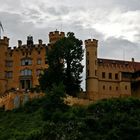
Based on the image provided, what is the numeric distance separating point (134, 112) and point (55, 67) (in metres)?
18.8

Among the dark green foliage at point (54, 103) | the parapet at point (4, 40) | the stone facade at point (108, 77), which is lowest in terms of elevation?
the dark green foliage at point (54, 103)

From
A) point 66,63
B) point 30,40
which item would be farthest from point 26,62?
point 66,63

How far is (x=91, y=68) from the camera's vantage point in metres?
105

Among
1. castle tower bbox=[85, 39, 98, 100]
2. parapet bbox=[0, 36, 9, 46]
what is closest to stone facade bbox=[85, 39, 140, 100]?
castle tower bbox=[85, 39, 98, 100]

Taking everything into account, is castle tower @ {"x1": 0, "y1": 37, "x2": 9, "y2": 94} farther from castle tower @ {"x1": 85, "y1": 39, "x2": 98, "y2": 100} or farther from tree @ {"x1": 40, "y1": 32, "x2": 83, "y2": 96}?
castle tower @ {"x1": 85, "y1": 39, "x2": 98, "y2": 100}

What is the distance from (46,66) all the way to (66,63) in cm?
653

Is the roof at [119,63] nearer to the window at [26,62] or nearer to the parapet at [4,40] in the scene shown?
the window at [26,62]

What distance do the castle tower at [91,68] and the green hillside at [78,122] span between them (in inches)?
616

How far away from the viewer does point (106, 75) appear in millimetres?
106562

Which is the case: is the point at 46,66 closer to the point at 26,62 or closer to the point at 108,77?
the point at 26,62

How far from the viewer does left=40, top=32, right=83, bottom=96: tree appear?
317 feet

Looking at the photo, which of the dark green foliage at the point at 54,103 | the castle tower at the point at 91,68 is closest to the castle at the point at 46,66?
the castle tower at the point at 91,68

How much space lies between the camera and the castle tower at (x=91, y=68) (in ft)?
339

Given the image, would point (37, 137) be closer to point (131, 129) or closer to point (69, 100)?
point (131, 129)
